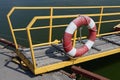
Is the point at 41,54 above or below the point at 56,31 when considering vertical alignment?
above

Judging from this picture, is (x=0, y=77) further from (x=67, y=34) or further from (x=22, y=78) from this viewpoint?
(x=67, y=34)

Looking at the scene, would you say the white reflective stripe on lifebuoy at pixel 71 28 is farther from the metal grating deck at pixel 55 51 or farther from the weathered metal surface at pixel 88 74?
the weathered metal surface at pixel 88 74

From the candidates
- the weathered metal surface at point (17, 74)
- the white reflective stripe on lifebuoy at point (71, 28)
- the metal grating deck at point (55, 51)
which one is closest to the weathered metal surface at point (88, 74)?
the weathered metal surface at point (17, 74)

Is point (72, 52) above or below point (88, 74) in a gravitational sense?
above

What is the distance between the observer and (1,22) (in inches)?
584

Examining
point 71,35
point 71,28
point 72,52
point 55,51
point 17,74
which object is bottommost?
point 17,74

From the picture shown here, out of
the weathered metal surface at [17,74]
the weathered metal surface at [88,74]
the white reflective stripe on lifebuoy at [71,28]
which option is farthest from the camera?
the white reflective stripe on lifebuoy at [71,28]

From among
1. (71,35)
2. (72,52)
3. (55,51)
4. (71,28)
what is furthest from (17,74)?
(71,28)

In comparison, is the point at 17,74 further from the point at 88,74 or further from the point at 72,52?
the point at 88,74

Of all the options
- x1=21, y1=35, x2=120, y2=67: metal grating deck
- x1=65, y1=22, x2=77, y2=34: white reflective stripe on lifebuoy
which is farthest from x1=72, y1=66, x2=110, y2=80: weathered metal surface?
x1=65, y1=22, x2=77, y2=34: white reflective stripe on lifebuoy

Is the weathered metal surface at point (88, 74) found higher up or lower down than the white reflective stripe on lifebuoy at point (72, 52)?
lower down

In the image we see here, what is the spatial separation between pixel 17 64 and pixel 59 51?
1.19 meters

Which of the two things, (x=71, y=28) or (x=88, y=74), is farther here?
(x=71, y=28)

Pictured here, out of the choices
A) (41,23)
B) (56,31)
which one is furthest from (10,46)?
(41,23)
